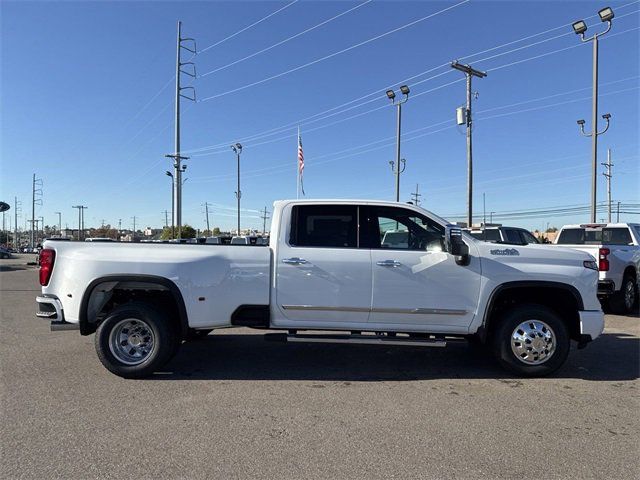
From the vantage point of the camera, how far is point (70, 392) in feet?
16.1

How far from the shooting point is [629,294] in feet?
33.3

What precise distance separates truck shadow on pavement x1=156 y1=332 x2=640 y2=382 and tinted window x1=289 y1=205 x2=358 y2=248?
5.12 ft

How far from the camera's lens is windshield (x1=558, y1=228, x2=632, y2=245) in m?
11.0

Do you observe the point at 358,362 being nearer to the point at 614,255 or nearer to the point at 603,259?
the point at 603,259

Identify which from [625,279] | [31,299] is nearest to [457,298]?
[625,279]

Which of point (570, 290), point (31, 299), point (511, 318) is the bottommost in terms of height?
point (31, 299)

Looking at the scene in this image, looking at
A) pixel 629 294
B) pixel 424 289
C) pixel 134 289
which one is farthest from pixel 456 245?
pixel 629 294

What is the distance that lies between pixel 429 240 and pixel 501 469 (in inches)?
109

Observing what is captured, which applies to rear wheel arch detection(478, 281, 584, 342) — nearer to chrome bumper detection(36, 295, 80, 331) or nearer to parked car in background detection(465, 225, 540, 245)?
chrome bumper detection(36, 295, 80, 331)

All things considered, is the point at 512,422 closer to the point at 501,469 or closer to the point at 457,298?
the point at 501,469

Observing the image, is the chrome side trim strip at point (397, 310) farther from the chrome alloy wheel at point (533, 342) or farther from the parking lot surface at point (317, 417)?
the parking lot surface at point (317, 417)

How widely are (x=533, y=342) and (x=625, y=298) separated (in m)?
Answer: 6.02

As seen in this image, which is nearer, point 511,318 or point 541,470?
point 541,470

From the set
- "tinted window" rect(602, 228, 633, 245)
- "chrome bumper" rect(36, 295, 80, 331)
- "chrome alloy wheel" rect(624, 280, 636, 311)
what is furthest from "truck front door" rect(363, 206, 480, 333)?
"tinted window" rect(602, 228, 633, 245)
